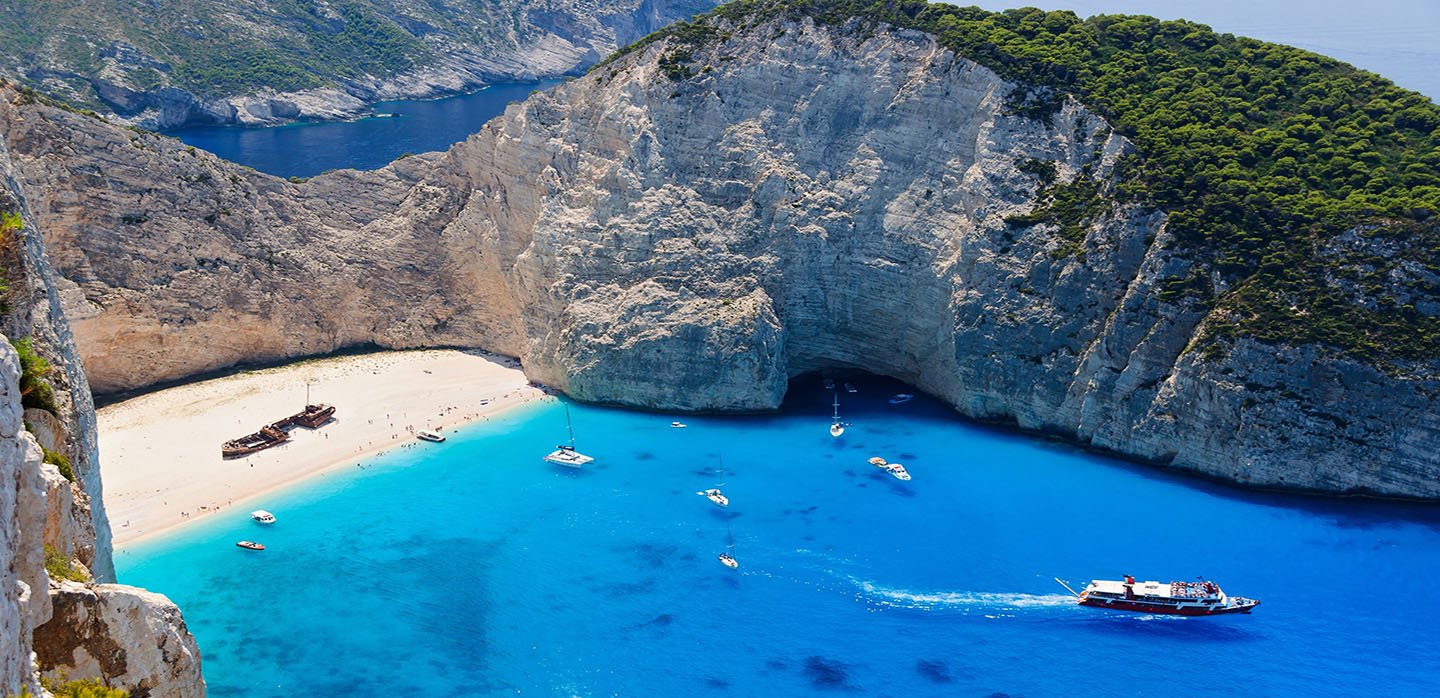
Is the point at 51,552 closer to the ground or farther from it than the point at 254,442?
farther from it

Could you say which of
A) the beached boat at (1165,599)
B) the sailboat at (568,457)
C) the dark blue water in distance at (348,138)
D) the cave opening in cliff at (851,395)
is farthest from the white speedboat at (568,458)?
the dark blue water in distance at (348,138)

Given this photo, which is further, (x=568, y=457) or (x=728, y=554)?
(x=568, y=457)

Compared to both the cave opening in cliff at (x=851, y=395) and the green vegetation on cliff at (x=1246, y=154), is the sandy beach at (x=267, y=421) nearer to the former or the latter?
the cave opening in cliff at (x=851, y=395)

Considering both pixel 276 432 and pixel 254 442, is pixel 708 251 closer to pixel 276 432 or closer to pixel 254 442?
pixel 276 432

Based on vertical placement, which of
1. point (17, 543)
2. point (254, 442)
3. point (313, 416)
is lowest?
point (254, 442)

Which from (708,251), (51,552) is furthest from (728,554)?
(51,552)

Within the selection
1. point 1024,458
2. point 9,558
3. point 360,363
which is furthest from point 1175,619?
point 360,363

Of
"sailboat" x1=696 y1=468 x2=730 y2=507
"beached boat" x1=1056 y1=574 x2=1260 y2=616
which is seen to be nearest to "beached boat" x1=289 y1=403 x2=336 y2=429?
"sailboat" x1=696 y1=468 x2=730 y2=507

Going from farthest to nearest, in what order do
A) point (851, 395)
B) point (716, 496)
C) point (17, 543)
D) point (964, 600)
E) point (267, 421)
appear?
point (851, 395) → point (267, 421) → point (716, 496) → point (964, 600) → point (17, 543)
